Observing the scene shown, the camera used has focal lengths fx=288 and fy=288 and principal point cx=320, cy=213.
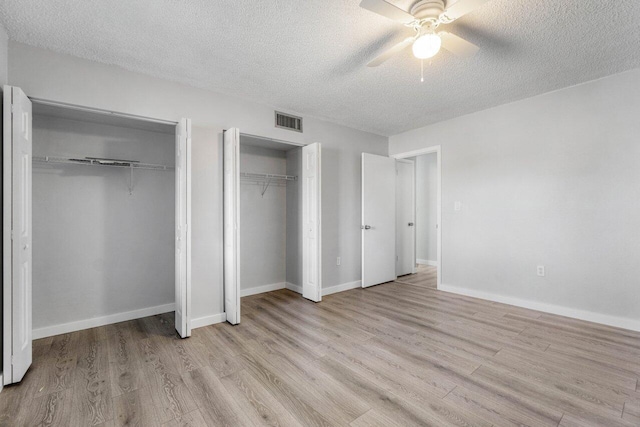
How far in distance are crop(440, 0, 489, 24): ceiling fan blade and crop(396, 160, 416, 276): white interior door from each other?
3.78 m

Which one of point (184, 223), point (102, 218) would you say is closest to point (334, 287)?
point (184, 223)

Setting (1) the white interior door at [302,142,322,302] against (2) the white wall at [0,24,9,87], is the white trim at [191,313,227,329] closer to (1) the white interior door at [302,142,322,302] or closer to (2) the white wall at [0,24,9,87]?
(1) the white interior door at [302,142,322,302]

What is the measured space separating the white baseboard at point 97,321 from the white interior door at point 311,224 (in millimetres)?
1817

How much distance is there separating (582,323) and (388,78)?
3.36m

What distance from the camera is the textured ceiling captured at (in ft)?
6.53

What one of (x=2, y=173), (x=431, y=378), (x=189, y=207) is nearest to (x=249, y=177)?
(x=189, y=207)

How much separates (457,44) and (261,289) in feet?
12.9

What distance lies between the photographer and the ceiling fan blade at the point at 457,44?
2035 millimetres

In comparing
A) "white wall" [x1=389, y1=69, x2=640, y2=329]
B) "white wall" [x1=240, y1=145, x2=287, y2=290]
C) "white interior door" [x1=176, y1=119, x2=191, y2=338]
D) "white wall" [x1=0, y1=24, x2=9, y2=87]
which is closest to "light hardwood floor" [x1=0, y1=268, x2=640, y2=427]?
"white interior door" [x1=176, y1=119, x2=191, y2=338]

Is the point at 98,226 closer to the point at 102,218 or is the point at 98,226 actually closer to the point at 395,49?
the point at 102,218

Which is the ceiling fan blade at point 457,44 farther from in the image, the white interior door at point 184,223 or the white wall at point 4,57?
the white wall at point 4,57

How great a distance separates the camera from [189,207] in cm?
289

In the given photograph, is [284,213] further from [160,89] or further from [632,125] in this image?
[632,125]

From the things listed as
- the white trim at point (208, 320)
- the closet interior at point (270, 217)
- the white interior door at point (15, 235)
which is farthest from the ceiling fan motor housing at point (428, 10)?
the white trim at point (208, 320)
